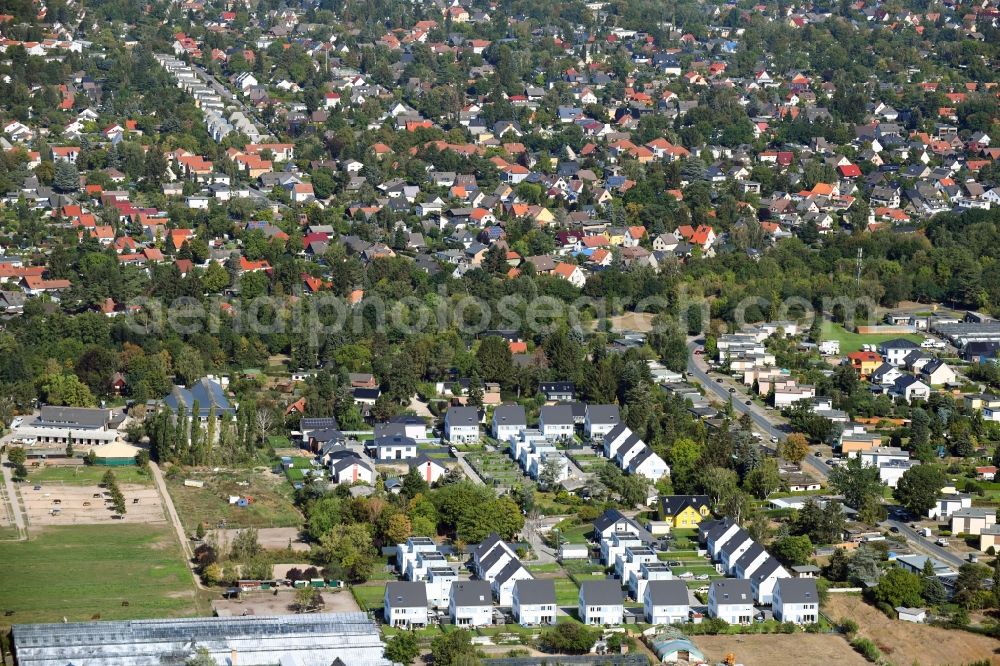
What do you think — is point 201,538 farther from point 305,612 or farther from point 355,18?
point 355,18

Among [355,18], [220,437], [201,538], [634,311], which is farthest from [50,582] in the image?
[355,18]

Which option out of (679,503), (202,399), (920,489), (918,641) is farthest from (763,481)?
(202,399)

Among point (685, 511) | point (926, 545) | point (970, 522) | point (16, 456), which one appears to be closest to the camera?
point (926, 545)

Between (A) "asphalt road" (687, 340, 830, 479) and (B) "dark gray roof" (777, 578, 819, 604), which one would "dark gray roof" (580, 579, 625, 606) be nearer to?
(B) "dark gray roof" (777, 578, 819, 604)

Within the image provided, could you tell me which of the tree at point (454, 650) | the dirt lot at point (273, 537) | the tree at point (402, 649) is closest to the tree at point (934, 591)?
the tree at point (454, 650)

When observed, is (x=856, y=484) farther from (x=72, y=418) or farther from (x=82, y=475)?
(x=72, y=418)

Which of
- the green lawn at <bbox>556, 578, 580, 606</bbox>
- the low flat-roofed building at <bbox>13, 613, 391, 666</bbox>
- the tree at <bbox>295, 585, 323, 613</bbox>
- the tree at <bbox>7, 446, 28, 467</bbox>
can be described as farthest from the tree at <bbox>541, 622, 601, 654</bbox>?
the tree at <bbox>7, 446, 28, 467</bbox>

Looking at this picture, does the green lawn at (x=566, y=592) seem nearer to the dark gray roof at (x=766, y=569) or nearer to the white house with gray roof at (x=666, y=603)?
the white house with gray roof at (x=666, y=603)
